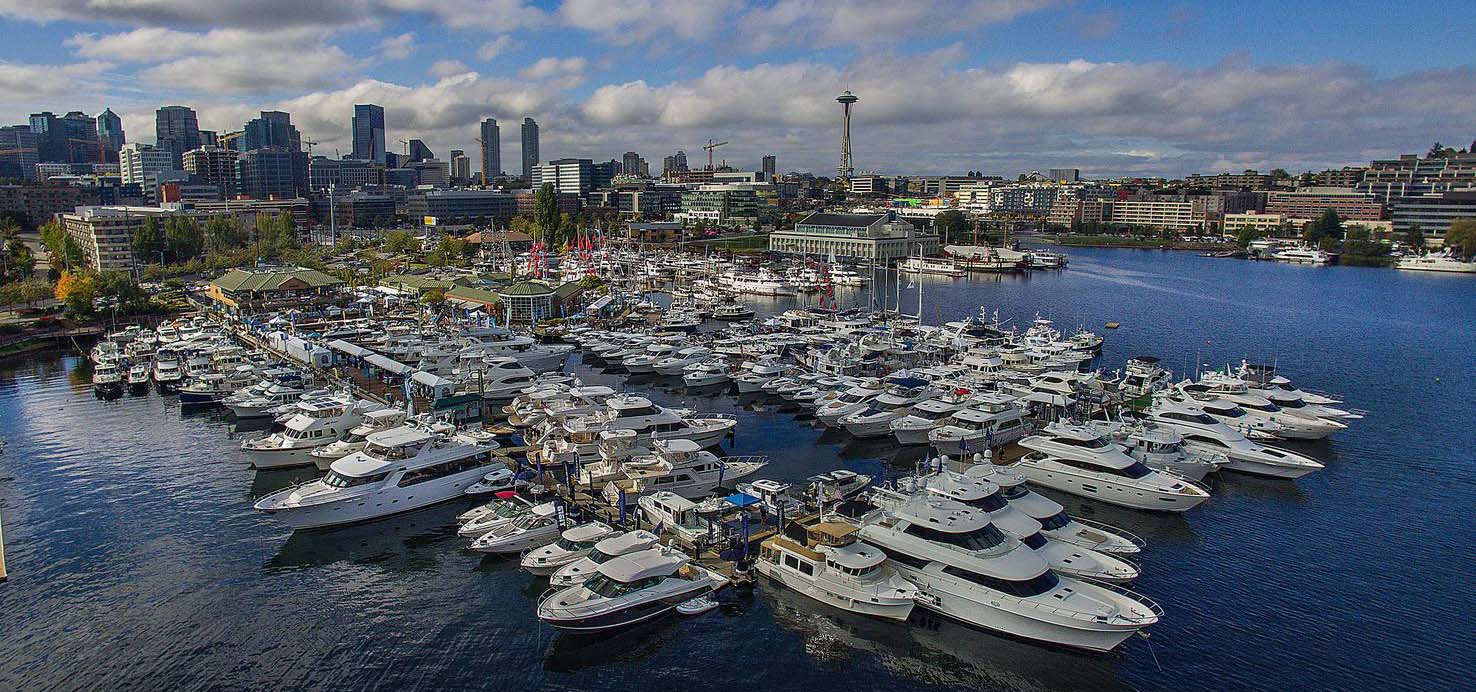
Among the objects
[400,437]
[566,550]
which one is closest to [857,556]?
[566,550]

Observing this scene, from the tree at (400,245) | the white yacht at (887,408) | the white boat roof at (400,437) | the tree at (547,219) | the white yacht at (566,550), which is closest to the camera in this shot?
the white yacht at (566,550)

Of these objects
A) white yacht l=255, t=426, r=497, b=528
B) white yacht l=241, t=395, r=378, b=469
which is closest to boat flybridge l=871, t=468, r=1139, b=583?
white yacht l=255, t=426, r=497, b=528

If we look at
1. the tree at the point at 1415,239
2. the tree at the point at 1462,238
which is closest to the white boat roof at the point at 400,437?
the tree at the point at 1462,238

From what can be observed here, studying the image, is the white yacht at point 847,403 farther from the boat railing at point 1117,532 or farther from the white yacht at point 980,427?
the boat railing at point 1117,532

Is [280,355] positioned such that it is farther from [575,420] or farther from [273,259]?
[273,259]

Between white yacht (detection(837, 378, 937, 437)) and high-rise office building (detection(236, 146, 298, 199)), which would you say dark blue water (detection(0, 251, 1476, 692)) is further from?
high-rise office building (detection(236, 146, 298, 199))

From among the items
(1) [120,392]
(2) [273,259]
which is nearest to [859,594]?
(1) [120,392]

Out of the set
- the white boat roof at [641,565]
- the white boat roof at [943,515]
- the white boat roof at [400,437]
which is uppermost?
the white boat roof at [400,437]
